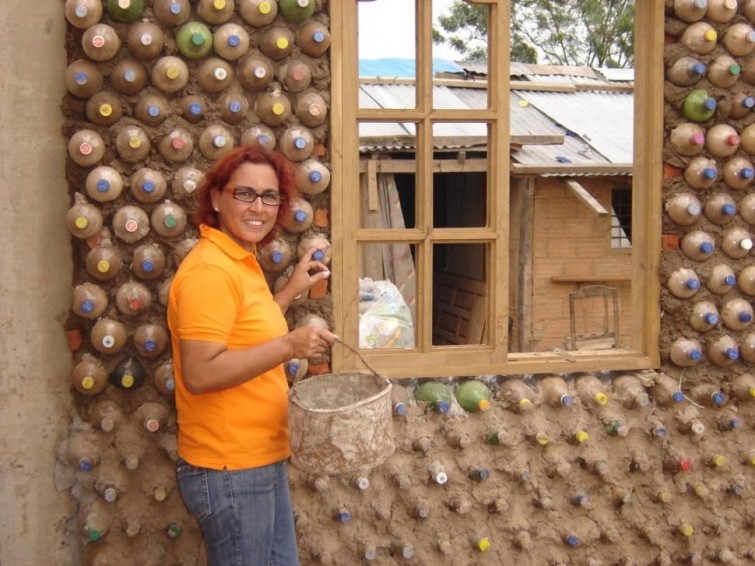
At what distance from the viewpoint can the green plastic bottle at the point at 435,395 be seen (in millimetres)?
3434

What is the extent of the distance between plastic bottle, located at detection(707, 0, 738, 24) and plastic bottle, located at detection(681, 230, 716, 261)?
875 mm

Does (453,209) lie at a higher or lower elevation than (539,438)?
higher

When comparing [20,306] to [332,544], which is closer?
[20,306]

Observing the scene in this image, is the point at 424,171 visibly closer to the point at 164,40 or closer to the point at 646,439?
the point at 164,40

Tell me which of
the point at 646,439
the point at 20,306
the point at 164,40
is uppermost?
the point at 164,40

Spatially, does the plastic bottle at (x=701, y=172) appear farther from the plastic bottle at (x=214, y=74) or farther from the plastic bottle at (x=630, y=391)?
the plastic bottle at (x=214, y=74)

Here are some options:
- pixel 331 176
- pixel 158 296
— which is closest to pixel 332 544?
pixel 158 296

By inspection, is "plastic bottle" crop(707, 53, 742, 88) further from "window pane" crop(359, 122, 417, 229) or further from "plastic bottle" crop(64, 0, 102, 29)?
"window pane" crop(359, 122, 417, 229)

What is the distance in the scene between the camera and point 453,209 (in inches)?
414

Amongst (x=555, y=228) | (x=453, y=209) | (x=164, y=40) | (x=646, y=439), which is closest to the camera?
(x=164, y=40)

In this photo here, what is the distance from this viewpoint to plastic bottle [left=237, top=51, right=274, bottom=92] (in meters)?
3.15

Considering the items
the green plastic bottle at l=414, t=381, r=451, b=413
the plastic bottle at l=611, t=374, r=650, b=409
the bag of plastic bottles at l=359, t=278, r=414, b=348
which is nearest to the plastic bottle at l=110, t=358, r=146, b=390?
the green plastic bottle at l=414, t=381, r=451, b=413

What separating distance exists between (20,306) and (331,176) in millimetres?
1246

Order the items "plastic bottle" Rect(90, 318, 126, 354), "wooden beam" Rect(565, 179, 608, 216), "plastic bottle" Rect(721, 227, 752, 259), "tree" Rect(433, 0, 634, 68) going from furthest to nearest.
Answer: "tree" Rect(433, 0, 634, 68)
"wooden beam" Rect(565, 179, 608, 216)
"plastic bottle" Rect(721, 227, 752, 259)
"plastic bottle" Rect(90, 318, 126, 354)
